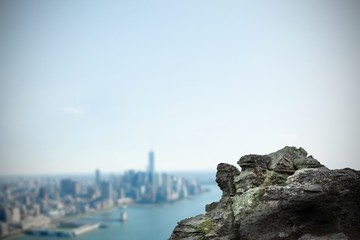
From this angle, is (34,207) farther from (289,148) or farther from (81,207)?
(289,148)

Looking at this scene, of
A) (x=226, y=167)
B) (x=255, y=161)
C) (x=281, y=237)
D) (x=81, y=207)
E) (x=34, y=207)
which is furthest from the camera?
(x=81, y=207)

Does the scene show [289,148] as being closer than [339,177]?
No

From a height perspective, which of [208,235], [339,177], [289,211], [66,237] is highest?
[339,177]

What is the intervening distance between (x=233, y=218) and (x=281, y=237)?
2.76m

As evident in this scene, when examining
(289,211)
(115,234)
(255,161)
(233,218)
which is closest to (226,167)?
(255,161)

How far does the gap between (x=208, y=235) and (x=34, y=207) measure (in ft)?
598

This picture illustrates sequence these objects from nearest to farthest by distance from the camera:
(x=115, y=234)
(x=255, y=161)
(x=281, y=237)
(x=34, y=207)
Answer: (x=281, y=237) < (x=255, y=161) < (x=115, y=234) < (x=34, y=207)

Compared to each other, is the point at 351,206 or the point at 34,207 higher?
the point at 351,206

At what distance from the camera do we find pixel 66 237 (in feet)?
412

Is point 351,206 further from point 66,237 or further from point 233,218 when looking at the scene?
point 66,237

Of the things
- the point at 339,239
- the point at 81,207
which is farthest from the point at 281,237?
the point at 81,207

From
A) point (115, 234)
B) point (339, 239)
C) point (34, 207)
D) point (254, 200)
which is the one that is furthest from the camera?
point (34, 207)

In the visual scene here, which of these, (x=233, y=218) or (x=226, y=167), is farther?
(x=226, y=167)

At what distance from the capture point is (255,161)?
18.6m
